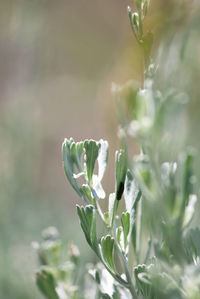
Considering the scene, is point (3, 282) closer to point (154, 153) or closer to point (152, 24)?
point (152, 24)

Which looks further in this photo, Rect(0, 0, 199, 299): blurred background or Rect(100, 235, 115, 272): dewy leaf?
Rect(0, 0, 199, 299): blurred background

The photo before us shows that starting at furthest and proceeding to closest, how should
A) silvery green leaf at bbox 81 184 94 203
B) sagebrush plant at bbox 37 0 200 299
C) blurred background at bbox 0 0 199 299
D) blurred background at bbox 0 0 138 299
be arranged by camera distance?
Result: blurred background at bbox 0 0 138 299 → blurred background at bbox 0 0 199 299 → silvery green leaf at bbox 81 184 94 203 → sagebrush plant at bbox 37 0 200 299

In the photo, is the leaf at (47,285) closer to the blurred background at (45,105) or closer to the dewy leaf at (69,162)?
the dewy leaf at (69,162)

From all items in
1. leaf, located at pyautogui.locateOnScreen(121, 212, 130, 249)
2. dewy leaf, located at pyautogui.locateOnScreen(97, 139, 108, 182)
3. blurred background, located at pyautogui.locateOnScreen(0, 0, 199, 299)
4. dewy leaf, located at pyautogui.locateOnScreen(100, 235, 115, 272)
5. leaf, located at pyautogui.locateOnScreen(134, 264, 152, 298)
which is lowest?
leaf, located at pyautogui.locateOnScreen(134, 264, 152, 298)

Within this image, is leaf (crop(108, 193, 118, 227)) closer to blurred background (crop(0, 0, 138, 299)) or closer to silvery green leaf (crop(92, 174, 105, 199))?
silvery green leaf (crop(92, 174, 105, 199))

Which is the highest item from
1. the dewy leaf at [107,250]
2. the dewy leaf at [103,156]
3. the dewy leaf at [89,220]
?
the dewy leaf at [103,156]

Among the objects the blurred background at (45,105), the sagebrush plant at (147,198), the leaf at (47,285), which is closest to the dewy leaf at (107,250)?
the sagebrush plant at (147,198)

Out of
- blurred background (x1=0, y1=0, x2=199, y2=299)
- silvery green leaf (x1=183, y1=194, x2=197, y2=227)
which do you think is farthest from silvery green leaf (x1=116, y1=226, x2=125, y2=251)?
blurred background (x1=0, y1=0, x2=199, y2=299)
